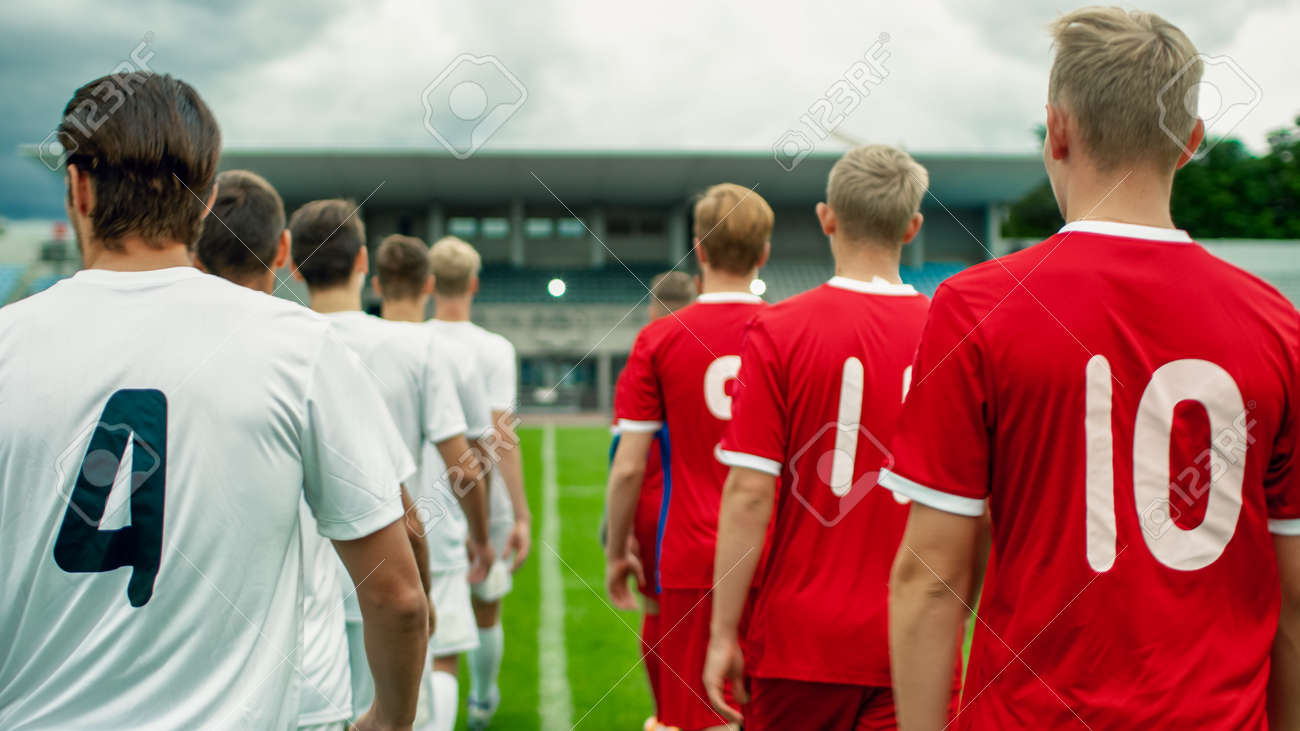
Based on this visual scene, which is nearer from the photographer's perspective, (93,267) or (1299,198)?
(93,267)

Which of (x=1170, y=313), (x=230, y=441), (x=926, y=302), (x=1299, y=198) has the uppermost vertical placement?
(x=1299, y=198)

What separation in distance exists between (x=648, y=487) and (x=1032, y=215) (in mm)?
57108

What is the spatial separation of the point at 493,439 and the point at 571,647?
2.26 metres

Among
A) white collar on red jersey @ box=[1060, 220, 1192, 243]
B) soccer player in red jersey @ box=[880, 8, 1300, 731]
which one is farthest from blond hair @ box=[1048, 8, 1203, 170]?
white collar on red jersey @ box=[1060, 220, 1192, 243]

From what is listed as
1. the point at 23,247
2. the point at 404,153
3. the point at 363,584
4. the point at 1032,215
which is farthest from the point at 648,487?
the point at 1032,215

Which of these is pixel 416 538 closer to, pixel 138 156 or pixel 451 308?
pixel 138 156

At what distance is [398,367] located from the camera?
142 inches

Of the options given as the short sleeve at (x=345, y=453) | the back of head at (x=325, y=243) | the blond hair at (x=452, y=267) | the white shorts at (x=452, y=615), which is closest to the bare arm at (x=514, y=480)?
the white shorts at (x=452, y=615)

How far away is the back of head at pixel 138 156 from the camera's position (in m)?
1.52

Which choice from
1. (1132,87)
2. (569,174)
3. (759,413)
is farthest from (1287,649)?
(569,174)

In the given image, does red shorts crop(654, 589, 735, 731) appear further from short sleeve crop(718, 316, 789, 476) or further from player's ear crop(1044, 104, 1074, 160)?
player's ear crop(1044, 104, 1074, 160)

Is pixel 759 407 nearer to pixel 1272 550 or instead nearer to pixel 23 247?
pixel 1272 550

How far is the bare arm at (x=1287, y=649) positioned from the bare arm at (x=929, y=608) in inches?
19.2

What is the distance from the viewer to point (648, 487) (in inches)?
146
